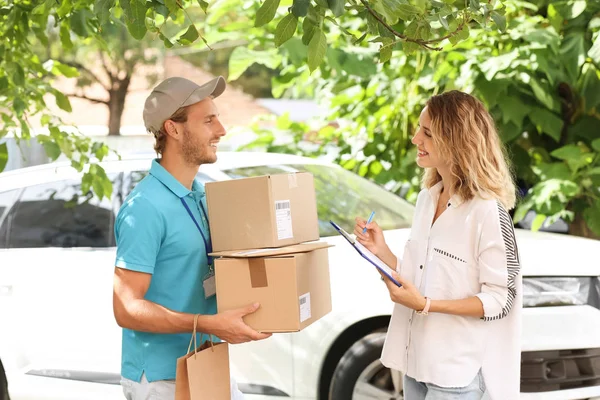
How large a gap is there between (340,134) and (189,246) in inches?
208

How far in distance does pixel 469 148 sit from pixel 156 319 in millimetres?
1132

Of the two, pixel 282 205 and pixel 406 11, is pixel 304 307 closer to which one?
pixel 282 205

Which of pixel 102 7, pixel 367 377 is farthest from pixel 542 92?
pixel 102 7

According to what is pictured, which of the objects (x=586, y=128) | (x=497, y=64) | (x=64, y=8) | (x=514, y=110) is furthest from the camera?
(x=586, y=128)

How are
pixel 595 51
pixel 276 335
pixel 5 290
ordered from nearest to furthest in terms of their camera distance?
pixel 276 335 < pixel 5 290 < pixel 595 51

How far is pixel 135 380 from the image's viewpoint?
3.01m

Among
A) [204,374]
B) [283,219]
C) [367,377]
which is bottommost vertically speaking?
[367,377]

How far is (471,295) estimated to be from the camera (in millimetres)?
3107

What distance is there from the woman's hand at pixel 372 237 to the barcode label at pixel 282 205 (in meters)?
0.28

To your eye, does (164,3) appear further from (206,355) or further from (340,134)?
(340,134)

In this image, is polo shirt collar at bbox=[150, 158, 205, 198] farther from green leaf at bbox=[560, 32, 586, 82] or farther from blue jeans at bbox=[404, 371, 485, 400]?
green leaf at bbox=[560, 32, 586, 82]

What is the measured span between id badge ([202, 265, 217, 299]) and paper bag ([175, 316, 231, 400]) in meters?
0.15

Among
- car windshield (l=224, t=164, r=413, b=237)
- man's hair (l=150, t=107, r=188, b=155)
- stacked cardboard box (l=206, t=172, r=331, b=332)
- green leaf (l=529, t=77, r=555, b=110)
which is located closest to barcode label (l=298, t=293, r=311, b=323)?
stacked cardboard box (l=206, t=172, r=331, b=332)

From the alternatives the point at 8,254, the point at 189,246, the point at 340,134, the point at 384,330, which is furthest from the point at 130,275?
the point at 340,134
